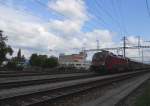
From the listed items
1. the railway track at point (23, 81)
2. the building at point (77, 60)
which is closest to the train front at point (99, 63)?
the railway track at point (23, 81)

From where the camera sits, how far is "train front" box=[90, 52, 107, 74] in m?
41.2

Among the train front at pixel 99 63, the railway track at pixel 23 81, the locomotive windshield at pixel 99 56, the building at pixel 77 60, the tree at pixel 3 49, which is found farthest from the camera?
the building at pixel 77 60

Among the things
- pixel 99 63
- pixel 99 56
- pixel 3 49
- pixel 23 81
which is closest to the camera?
pixel 23 81

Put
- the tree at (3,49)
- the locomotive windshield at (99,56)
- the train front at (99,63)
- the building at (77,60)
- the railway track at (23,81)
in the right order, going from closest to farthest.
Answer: the railway track at (23,81) < the train front at (99,63) < the locomotive windshield at (99,56) < the tree at (3,49) < the building at (77,60)

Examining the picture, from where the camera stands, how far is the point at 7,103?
439 inches

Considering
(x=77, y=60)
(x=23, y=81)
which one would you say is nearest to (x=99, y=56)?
(x=23, y=81)

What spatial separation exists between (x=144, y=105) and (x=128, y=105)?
1080 mm

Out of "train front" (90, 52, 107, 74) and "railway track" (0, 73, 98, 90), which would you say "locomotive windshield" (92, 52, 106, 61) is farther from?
"railway track" (0, 73, 98, 90)

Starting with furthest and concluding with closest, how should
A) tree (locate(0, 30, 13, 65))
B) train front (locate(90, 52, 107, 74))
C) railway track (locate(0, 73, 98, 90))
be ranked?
tree (locate(0, 30, 13, 65))
train front (locate(90, 52, 107, 74))
railway track (locate(0, 73, 98, 90))

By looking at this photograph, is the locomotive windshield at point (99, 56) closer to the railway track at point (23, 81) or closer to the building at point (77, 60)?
the railway track at point (23, 81)

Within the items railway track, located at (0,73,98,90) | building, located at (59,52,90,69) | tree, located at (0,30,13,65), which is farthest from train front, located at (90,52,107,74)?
building, located at (59,52,90,69)

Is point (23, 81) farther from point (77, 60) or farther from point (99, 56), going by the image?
point (77, 60)

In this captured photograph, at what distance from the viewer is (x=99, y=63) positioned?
41.4 m

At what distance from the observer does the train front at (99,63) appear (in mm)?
41188
